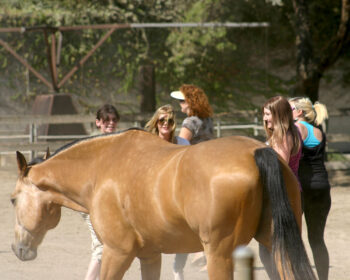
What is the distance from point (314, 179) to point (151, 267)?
136cm

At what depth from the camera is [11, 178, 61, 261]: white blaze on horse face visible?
4.14m

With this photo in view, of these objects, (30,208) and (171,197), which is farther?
(30,208)

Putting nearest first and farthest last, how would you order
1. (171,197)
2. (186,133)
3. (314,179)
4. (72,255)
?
(171,197) → (314,179) → (186,133) → (72,255)

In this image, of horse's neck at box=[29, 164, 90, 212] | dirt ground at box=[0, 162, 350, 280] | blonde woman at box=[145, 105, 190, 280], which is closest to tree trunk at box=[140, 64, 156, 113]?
dirt ground at box=[0, 162, 350, 280]

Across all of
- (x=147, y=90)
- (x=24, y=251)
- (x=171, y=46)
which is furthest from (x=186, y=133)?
(x=171, y=46)

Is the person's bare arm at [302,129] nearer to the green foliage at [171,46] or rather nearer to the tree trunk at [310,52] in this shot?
the tree trunk at [310,52]

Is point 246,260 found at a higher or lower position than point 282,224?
higher

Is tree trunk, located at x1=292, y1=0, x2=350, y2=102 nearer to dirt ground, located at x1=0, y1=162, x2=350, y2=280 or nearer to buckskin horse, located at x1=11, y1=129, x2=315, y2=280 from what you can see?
dirt ground, located at x1=0, y1=162, x2=350, y2=280

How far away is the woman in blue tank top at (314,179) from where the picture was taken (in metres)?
4.40

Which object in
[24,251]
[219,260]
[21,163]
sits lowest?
[24,251]

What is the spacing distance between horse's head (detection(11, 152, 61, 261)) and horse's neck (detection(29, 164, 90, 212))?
42mm

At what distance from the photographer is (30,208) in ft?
13.6

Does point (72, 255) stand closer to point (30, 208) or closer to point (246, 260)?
point (30, 208)

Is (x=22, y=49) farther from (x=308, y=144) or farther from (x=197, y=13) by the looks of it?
(x=308, y=144)
